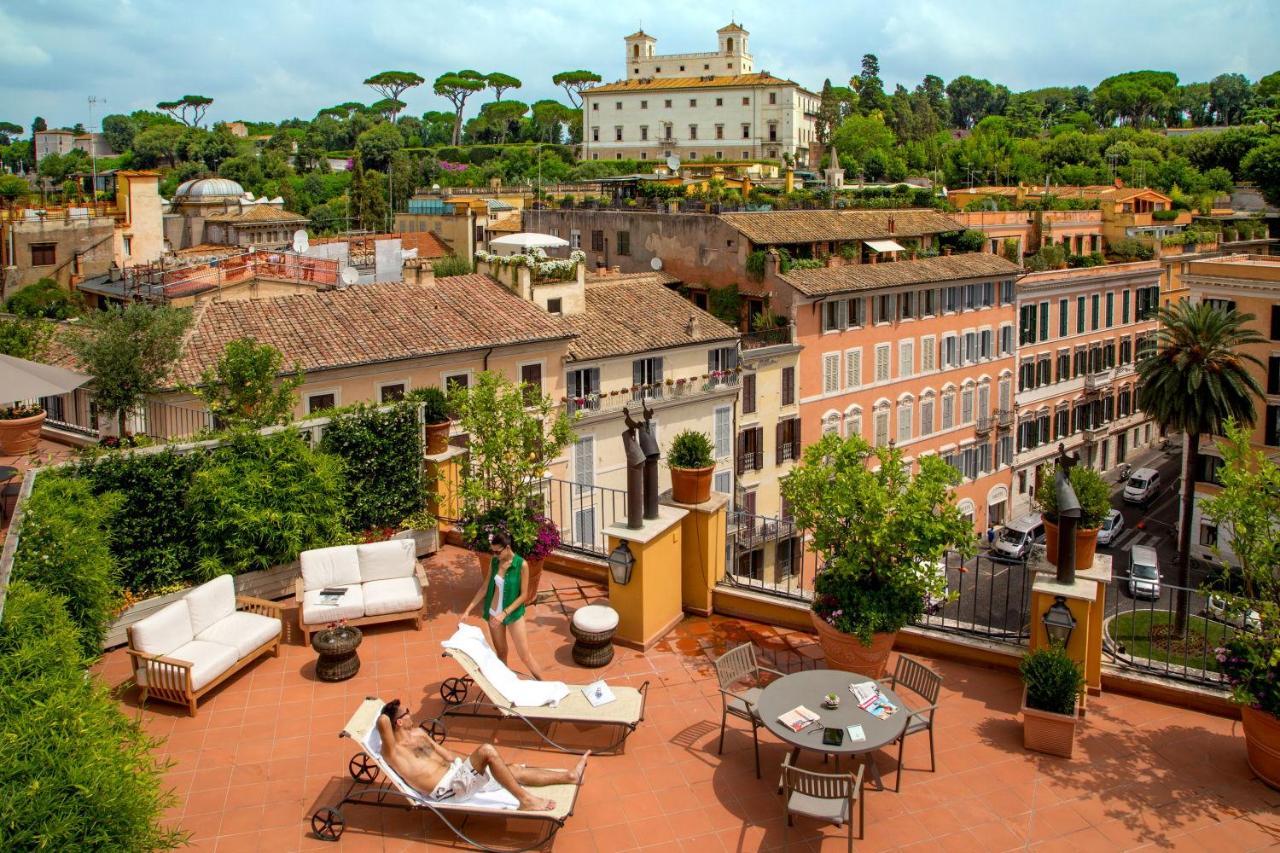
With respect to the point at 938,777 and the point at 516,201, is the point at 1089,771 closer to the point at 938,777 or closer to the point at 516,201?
the point at 938,777

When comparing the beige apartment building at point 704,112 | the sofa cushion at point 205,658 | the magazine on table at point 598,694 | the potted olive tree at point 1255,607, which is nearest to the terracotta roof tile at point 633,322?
the sofa cushion at point 205,658

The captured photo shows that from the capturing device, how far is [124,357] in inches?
651

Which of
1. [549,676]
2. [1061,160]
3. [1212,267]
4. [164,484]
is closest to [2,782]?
[549,676]

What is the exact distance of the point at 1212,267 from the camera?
36562 millimetres

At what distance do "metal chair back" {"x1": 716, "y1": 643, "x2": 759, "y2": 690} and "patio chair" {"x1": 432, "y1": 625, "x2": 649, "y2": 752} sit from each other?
644 mm

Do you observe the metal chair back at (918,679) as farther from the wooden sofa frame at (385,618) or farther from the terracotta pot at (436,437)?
the terracotta pot at (436,437)

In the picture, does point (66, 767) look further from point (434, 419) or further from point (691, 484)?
point (434, 419)

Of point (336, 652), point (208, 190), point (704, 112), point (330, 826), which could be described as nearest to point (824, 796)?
point (330, 826)

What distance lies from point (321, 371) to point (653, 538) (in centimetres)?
1414

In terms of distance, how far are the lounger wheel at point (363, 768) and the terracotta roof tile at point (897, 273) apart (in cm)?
3050

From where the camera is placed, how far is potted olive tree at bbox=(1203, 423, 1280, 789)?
7.96 meters

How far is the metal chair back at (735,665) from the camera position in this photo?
29.0 ft

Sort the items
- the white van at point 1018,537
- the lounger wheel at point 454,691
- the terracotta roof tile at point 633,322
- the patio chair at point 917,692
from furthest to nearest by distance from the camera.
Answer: the white van at point 1018,537
the terracotta roof tile at point 633,322
the lounger wheel at point 454,691
the patio chair at point 917,692

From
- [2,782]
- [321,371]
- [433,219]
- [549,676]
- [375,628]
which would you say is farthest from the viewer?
[433,219]
